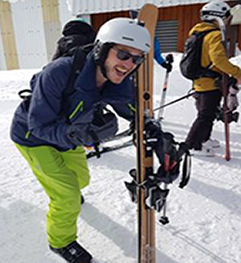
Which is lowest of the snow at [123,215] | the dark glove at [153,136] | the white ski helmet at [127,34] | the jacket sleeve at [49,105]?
the snow at [123,215]

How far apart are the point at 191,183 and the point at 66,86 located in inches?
84.7

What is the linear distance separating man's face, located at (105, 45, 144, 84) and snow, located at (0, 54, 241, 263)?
148 centimetres

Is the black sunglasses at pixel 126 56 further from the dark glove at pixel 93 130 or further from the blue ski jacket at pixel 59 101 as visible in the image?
the dark glove at pixel 93 130

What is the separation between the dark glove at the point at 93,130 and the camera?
1.88 m

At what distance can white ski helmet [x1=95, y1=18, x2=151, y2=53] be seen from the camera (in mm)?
1770

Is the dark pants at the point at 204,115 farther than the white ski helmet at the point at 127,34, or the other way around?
the dark pants at the point at 204,115

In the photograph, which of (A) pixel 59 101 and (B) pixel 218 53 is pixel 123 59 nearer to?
(A) pixel 59 101

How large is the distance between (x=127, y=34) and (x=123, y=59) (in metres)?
A: 0.14

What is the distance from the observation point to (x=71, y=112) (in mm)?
2006

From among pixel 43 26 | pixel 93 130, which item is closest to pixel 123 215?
pixel 93 130

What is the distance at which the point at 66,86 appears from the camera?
6.40 feet

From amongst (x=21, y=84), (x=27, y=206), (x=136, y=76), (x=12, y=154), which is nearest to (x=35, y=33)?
(x=21, y=84)

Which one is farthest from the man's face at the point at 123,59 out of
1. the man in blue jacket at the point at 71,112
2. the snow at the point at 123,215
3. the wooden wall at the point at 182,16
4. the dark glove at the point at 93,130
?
the wooden wall at the point at 182,16

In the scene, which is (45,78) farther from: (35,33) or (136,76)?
(35,33)
